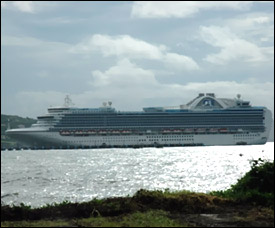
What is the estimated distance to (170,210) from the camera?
33.2 feet

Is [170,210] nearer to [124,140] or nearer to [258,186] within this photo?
[258,186]

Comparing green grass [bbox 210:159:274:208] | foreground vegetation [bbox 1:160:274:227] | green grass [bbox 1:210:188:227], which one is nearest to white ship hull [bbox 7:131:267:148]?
green grass [bbox 210:159:274:208]

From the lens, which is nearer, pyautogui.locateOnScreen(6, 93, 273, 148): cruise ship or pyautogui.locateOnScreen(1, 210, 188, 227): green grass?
pyautogui.locateOnScreen(1, 210, 188, 227): green grass

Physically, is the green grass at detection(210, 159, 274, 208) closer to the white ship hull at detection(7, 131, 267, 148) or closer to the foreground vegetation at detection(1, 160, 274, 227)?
the foreground vegetation at detection(1, 160, 274, 227)

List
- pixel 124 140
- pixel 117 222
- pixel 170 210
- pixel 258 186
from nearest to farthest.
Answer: pixel 117 222 < pixel 170 210 < pixel 258 186 < pixel 124 140

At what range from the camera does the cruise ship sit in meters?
131

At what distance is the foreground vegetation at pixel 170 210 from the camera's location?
8781mm

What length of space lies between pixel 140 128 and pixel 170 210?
400 feet

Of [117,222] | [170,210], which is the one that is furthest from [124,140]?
[117,222]

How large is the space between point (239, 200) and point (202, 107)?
135175 millimetres

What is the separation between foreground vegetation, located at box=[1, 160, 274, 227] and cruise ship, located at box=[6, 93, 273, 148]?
11924 cm

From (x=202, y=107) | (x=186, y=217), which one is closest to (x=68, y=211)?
(x=186, y=217)

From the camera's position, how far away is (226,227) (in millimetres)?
8469

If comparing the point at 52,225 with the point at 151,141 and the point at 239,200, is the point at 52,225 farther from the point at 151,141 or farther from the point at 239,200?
the point at 151,141
